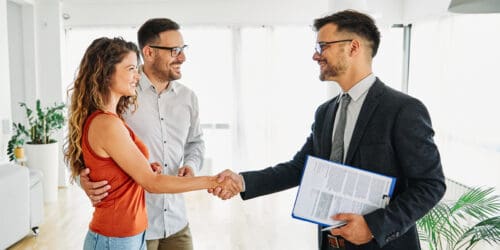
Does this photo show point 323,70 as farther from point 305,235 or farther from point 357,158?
Answer: point 305,235

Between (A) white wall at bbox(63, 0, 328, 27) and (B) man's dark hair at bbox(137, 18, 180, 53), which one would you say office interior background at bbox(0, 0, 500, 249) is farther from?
(B) man's dark hair at bbox(137, 18, 180, 53)

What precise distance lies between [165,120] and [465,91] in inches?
135

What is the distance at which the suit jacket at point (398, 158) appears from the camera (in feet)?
4.79

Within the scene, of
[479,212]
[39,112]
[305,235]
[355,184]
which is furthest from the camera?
[39,112]

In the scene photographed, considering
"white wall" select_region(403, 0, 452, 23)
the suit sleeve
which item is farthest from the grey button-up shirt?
"white wall" select_region(403, 0, 452, 23)

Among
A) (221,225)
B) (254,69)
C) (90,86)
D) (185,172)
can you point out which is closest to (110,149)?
(90,86)

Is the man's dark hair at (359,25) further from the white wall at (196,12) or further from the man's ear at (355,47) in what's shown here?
the white wall at (196,12)

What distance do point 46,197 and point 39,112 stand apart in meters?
1.01

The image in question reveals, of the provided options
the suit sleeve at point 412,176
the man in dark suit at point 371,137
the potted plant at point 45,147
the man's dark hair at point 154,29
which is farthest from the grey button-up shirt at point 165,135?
the potted plant at point 45,147

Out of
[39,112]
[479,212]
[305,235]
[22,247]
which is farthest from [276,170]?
[39,112]

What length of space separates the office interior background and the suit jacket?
2972 millimetres

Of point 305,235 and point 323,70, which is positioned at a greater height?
point 323,70

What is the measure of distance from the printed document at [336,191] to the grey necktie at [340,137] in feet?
0.44

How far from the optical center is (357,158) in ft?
5.12
